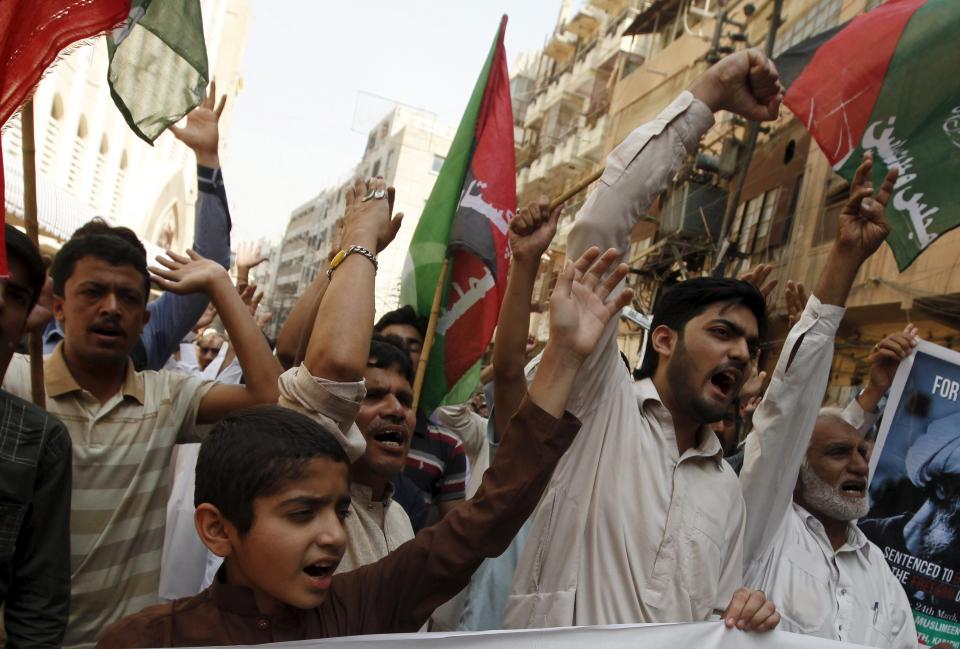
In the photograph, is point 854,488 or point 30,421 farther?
point 854,488

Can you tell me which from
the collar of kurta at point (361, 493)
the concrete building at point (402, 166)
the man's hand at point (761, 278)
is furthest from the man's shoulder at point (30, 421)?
the concrete building at point (402, 166)

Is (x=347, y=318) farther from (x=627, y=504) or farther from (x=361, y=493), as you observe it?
(x=627, y=504)

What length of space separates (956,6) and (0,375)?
3.53 m

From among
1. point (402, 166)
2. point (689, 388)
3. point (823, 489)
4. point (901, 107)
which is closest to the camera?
point (689, 388)

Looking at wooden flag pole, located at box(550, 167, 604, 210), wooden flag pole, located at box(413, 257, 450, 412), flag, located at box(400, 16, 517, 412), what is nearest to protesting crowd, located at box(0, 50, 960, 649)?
wooden flag pole, located at box(550, 167, 604, 210)

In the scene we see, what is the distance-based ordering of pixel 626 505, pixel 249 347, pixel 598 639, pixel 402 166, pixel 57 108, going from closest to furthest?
pixel 598 639 < pixel 626 505 < pixel 249 347 < pixel 57 108 < pixel 402 166

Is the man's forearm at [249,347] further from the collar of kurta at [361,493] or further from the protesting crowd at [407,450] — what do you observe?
the collar of kurta at [361,493]

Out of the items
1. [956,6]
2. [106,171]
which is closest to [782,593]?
[956,6]

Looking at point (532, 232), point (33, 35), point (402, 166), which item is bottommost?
point (532, 232)

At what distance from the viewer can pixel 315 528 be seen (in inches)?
71.4

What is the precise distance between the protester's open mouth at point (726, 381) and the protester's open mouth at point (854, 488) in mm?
1141

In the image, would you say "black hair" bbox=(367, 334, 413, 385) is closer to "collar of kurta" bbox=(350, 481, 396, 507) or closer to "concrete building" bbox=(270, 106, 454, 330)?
"collar of kurta" bbox=(350, 481, 396, 507)

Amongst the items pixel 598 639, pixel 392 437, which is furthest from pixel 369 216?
pixel 598 639

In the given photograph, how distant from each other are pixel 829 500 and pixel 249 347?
2143 mm
